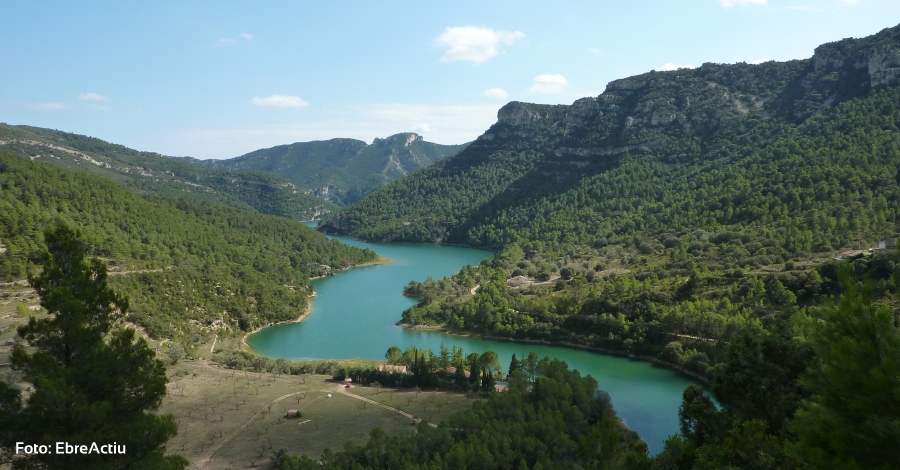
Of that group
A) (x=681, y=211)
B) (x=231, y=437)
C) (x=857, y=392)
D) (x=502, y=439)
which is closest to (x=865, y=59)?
(x=681, y=211)

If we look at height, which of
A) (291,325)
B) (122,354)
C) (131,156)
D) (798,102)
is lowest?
(291,325)

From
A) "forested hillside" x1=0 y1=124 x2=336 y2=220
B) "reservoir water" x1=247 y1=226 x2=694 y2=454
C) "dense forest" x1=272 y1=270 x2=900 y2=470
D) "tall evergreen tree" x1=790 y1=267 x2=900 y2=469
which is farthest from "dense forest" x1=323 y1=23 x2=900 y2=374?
"forested hillside" x1=0 y1=124 x2=336 y2=220

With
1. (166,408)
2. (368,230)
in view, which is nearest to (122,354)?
(166,408)

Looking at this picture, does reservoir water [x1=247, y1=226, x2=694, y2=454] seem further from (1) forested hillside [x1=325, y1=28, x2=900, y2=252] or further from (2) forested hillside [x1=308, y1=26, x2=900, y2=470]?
(1) forested hillside [x1=325, y1=28, x2=900, y2=252]

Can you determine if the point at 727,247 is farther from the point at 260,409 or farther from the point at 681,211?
the point at 260,409

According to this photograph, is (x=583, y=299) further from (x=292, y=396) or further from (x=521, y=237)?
(x=521, y=237)
